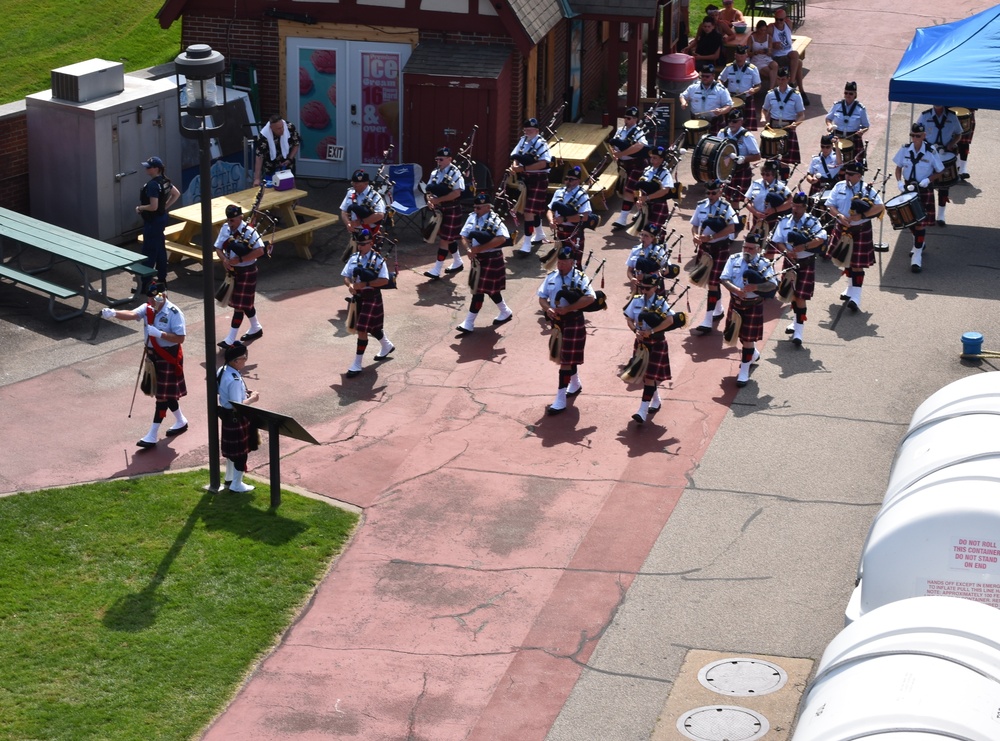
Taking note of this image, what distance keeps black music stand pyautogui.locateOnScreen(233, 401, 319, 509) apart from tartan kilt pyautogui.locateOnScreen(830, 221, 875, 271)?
27.4ft

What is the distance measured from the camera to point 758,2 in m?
32.4

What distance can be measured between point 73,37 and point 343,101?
6.43m

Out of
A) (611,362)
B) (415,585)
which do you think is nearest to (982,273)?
(611,362)

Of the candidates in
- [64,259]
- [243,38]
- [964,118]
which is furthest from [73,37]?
[964,118]

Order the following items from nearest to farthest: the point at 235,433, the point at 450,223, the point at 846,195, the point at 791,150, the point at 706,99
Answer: the point at 235,433 → the point at 846,195 → the point at 450,223 → the point at 791,150 → the point at 706,99

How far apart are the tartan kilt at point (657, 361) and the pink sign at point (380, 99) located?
8822mm

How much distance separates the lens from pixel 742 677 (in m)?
11.8

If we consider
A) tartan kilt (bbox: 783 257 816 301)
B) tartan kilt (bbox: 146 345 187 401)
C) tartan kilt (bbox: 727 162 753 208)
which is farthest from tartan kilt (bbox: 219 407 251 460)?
tartan kilt (bbox: 727 162 753 208)

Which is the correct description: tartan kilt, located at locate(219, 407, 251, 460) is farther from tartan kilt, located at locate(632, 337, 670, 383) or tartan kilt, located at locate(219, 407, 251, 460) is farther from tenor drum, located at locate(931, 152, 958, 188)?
tenor drum, located at locate(931, 152, 958, 188)

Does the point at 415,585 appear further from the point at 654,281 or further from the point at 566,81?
the point at 566,81

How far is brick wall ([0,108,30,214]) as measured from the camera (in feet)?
68.6

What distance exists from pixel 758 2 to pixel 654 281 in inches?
732

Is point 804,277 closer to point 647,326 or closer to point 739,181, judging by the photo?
point 647,326

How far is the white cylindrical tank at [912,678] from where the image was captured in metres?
8.03
